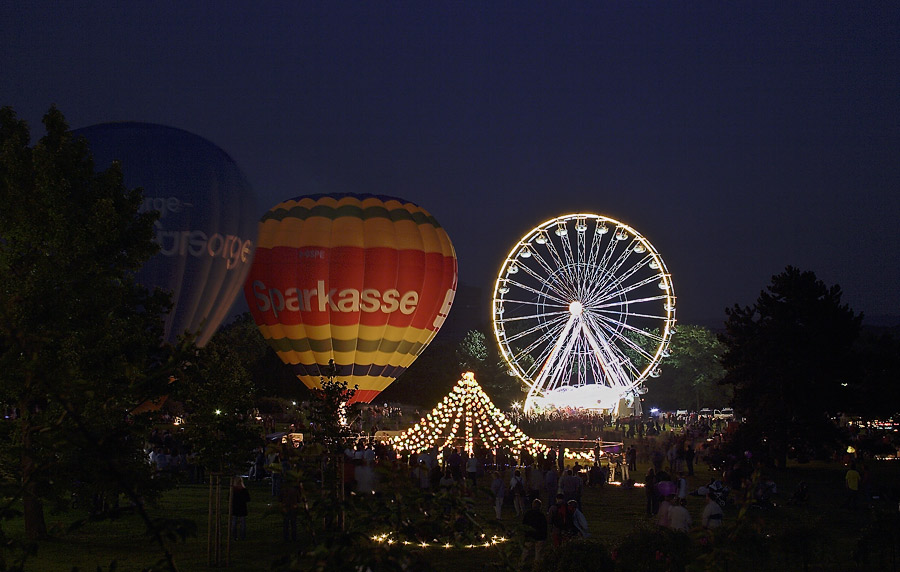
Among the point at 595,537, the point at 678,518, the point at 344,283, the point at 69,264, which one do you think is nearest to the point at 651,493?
the point at 595,537

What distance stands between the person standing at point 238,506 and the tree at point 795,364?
21467 mm

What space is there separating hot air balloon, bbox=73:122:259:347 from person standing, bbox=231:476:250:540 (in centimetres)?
510

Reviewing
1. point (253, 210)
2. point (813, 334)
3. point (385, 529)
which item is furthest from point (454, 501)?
point (813, 334)

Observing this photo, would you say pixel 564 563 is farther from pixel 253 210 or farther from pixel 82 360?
pixel 253 210

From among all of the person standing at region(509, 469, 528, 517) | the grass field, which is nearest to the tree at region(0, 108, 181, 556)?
the grass field

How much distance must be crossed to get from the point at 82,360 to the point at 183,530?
418 inches

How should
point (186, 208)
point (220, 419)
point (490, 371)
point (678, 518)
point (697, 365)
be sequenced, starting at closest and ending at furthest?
1. point (678, 518)
2. point (220, 419)
3. point (186, 208)
4. point (490, 371)
5. point (697, 365)

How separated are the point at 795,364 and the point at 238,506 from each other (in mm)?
23724

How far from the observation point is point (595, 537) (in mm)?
16047

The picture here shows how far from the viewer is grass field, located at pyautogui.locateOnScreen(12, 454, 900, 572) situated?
10.6 m

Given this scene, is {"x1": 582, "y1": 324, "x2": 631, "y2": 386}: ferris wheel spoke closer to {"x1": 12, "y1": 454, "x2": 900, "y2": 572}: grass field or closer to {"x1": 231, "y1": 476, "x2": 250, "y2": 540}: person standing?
{"x1": 12, "y1": 454, "x2": 900, "y2": 572}: grass field

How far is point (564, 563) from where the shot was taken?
11.1 metres

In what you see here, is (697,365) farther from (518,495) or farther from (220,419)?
(220,419)

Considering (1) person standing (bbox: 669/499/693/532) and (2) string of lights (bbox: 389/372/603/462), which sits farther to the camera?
(2) string of lights (bbox: 389/372/603/462)
